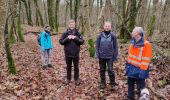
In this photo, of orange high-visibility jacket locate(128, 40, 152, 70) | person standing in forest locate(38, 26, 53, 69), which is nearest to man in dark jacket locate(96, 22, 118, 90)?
orange high-visibility jacket locate(128, 40, 152, 70)

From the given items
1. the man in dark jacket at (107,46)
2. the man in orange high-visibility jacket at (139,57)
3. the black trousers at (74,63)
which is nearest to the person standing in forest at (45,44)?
the black trousers at (74,63)

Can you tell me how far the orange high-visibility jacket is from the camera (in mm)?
7117

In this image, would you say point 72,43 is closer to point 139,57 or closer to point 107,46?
point 107,46

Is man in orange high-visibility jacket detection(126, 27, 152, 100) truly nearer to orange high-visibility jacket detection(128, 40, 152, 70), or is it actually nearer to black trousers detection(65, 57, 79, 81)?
orange high-visibility jacket detection(128, 40, 152, 70)

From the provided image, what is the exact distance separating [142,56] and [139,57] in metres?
0.10

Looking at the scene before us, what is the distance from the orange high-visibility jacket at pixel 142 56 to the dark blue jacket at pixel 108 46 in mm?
1210

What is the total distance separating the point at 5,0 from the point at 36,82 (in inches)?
116

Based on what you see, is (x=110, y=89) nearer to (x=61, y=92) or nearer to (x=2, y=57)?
(x=61, y=92)

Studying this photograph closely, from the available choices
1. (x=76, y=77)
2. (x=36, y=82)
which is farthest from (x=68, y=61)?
(x=36, y=82)

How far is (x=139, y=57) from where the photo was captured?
23.9 ft

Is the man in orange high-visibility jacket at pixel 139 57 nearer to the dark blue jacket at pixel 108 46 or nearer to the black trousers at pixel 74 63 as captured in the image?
A: the dark blue jacket at pixel 108 46

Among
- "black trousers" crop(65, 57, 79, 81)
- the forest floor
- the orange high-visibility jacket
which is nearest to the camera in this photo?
the orange high-visibility jacket

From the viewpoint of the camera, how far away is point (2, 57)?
14.6 meters

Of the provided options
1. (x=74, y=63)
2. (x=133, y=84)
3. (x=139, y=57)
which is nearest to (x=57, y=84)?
(x=74, y=63)
